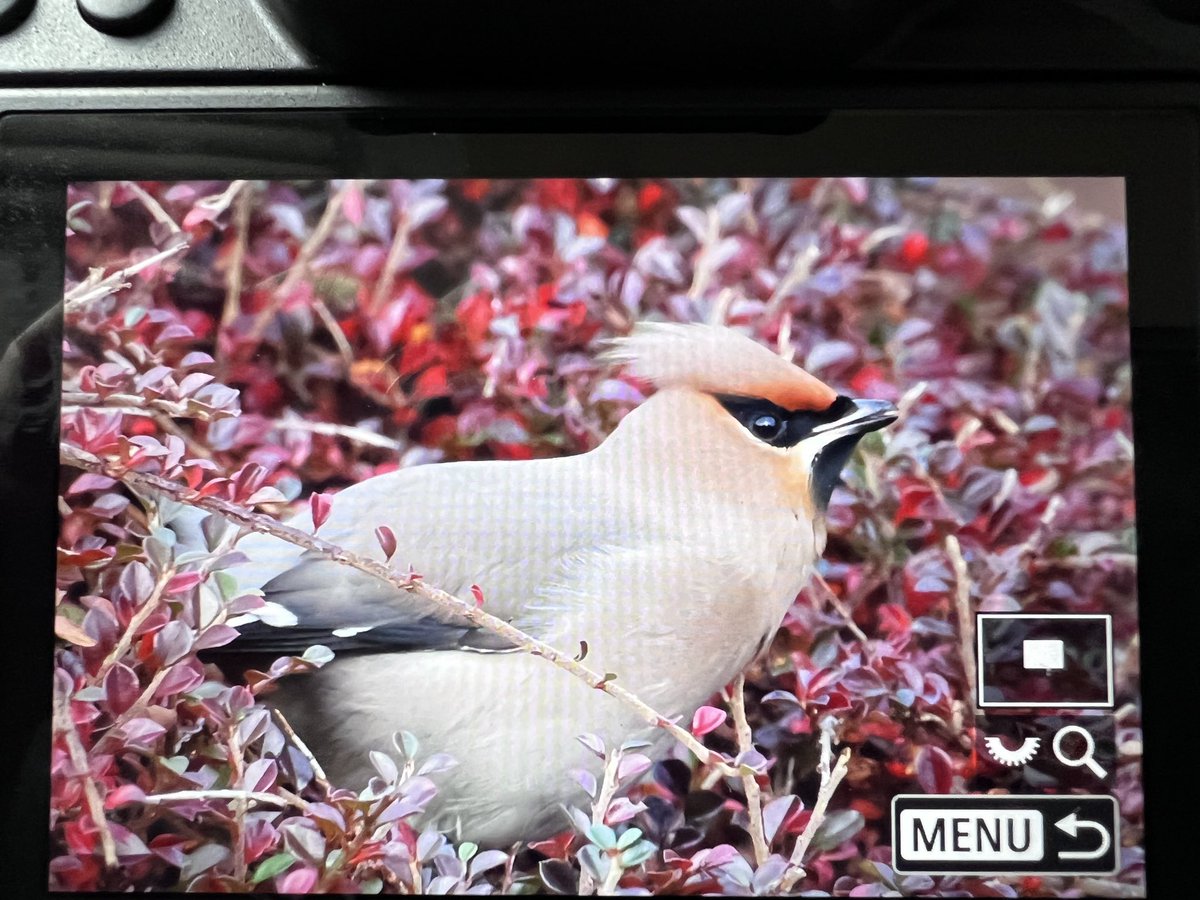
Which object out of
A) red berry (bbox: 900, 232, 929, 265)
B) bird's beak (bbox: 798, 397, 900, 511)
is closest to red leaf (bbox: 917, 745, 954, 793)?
bird's beak (bbox: 798, 397, 900, 511)

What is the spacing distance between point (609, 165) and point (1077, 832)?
400 millimetres

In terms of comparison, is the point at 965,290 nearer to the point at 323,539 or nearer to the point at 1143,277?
the point at 1143,277

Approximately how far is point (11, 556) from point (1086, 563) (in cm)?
54

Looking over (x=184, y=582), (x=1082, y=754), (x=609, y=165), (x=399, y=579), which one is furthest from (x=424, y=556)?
(x=1082, y=754)

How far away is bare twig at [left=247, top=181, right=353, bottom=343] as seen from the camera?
478 mm

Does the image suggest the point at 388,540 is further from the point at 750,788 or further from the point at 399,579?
the point at 750,788

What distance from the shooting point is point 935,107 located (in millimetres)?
479

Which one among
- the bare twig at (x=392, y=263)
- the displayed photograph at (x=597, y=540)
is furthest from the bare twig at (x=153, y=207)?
the bare twig at (x=392, y=263)

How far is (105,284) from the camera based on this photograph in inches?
19.1

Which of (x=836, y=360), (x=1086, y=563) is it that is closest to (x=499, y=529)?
(x=836, y=360)

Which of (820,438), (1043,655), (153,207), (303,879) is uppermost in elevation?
(153,207)

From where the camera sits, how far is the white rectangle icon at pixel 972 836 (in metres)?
0.45

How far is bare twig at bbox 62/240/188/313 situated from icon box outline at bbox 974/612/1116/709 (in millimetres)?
449

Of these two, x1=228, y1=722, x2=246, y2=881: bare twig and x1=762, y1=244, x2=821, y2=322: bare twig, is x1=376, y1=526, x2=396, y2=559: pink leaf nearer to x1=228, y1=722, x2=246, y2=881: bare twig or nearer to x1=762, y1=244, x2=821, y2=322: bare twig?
x1=228, y1=722, x2=246, y2=881: bare twig
